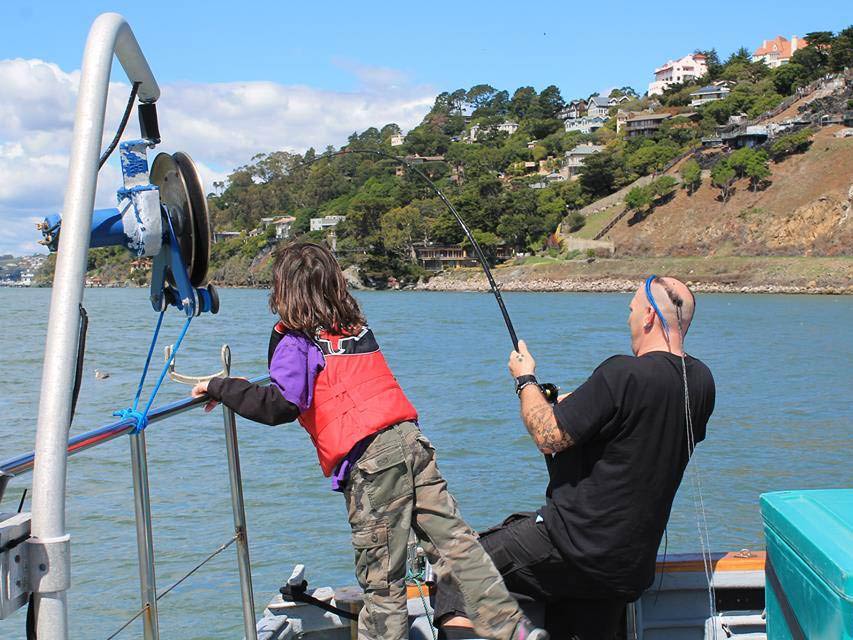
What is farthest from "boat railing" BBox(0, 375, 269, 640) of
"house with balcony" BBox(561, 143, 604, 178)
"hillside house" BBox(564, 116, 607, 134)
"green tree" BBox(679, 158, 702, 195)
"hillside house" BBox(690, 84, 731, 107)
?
"hillside house" BBox(564, 116, 607, 134)

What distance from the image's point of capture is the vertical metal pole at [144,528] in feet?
7.32

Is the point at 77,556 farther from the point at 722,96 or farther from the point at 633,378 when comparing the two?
the point at 722,96

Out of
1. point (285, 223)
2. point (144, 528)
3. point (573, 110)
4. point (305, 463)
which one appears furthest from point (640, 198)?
point (144, 528)

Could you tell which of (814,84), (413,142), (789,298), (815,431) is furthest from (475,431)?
(413,142)

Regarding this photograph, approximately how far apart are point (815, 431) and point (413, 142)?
145 meters

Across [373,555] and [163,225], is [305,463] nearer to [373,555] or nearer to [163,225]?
[373,555]

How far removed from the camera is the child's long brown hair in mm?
2619

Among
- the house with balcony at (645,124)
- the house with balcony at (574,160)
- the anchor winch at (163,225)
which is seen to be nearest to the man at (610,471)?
the anchor winch at (163,225)

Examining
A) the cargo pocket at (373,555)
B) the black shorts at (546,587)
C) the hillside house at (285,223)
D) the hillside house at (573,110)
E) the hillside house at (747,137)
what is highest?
the hillside house at (573,110)

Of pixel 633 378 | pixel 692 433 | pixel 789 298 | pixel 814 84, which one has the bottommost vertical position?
pixel 789 298

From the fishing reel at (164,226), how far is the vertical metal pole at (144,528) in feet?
1.11

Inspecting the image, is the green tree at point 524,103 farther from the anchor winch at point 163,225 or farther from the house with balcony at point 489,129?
the anchor winch at point 163,225

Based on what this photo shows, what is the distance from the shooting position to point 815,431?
52.4 ft

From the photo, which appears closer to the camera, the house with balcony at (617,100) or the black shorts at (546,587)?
the black shorts at (546,587)
